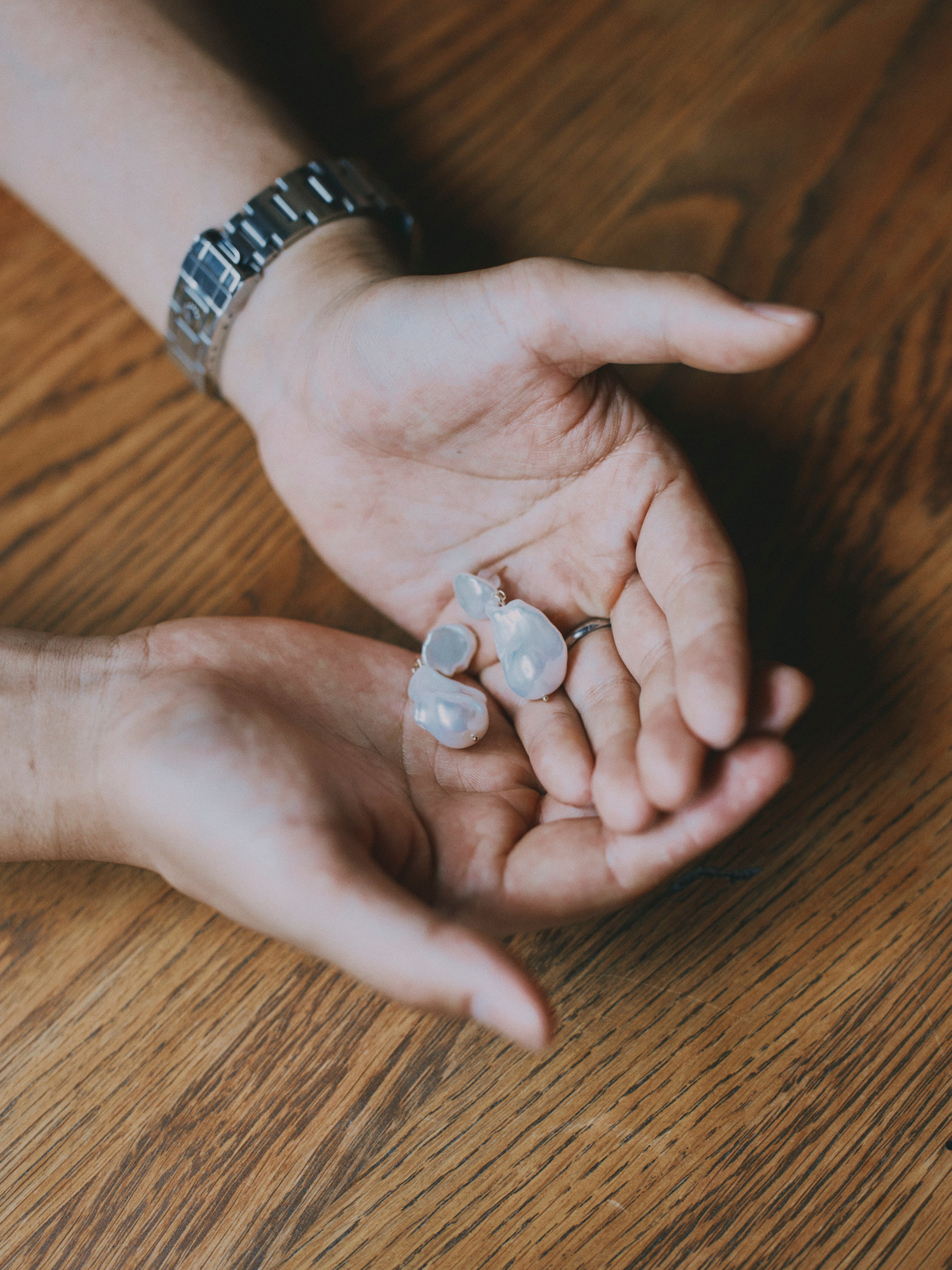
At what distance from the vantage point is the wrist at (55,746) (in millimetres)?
627

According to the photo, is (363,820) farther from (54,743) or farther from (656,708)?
(54,743)

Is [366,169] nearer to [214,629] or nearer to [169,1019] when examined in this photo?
[214,629]

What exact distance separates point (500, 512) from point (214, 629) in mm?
245

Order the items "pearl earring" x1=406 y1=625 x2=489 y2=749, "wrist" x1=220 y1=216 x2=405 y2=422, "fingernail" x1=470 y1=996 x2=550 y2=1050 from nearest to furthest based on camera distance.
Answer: "fingernail" x1=470 y1=996 x2=550 y2=1050 < "pearl earring" x1=406 y1=625 x2=489 y2=749 < "wrist" x1=220 y1=216 x2=405 y2=422

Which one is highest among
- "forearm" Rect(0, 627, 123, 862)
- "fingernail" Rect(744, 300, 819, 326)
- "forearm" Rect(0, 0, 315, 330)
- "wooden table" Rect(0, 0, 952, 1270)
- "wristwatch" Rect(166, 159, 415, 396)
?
"forearm" Rect(0, 0, 315, 330)

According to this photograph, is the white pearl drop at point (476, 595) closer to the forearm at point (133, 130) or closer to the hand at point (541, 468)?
the hand at point (541, 468)

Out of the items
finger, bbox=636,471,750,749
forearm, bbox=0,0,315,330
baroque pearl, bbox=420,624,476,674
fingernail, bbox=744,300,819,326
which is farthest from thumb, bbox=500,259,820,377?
forearm, bbox=0,0,315,330

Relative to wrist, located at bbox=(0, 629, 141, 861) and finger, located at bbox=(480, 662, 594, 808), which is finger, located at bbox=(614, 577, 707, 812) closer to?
finger, located at bbox=(480, 662, 594, 808)

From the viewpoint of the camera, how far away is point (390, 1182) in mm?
541

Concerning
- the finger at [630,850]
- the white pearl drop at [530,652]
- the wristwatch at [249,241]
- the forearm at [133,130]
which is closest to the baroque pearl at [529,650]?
the white pearl drop at [530,652]

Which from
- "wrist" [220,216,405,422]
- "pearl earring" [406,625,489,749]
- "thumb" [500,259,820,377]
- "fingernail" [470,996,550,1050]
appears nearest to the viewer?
"fingernail" [470,996,550,1050]

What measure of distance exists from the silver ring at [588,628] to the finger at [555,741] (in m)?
0.05

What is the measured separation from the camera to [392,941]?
426 millimetres

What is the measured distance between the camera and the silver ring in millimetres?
663
